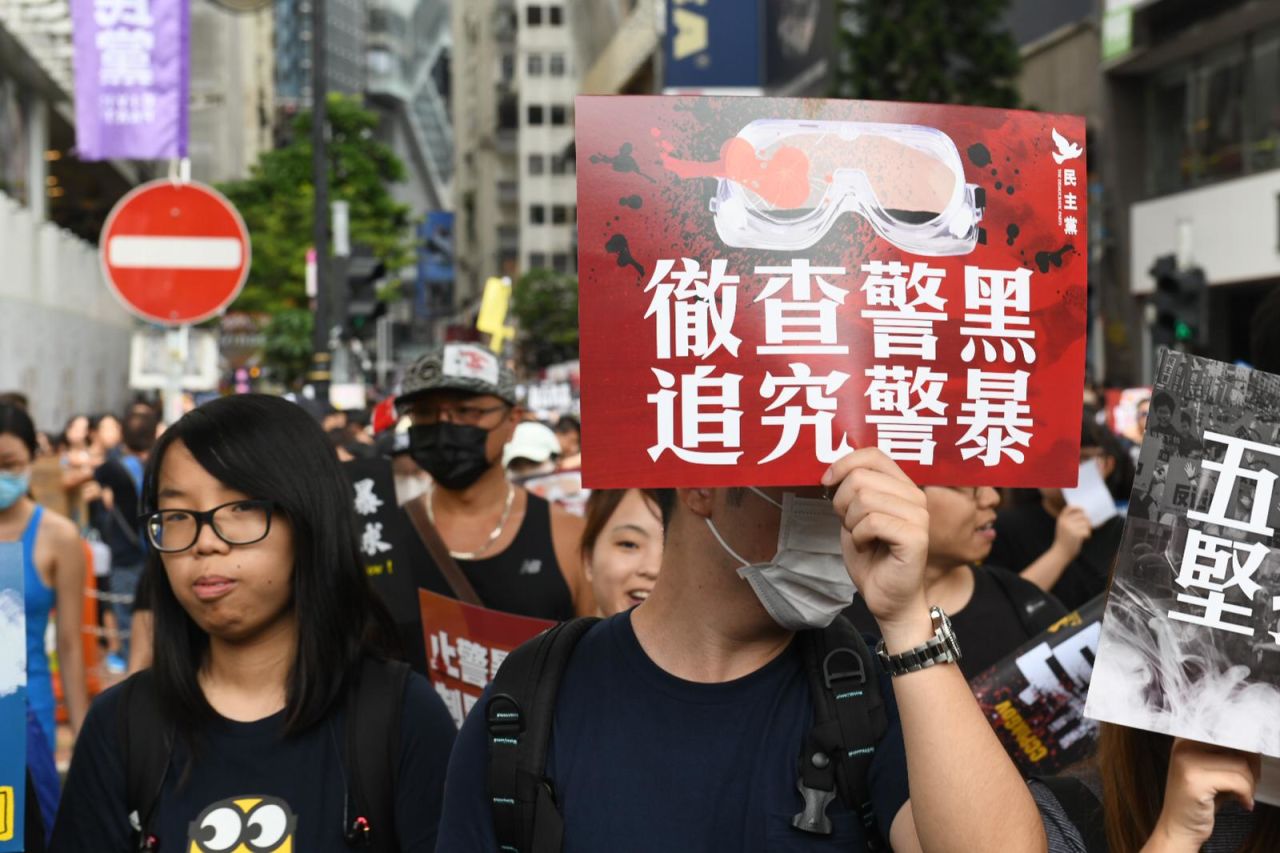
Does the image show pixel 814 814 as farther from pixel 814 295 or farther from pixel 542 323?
pixel 542 323

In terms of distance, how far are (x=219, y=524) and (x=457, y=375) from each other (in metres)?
2.70

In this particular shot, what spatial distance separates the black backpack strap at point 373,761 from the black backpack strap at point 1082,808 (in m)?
A: 1.15

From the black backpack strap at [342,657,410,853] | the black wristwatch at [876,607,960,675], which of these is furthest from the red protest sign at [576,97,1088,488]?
the black backpack strap at [342,657,410,853]

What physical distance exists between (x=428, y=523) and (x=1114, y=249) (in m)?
29.3

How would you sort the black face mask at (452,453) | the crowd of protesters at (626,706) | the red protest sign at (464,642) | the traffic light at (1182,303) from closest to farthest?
the crowd of protesters at (626,706)
the red protest sign at (464,642)
the black face mask at (452,453)
the traffic light at (1182,303)

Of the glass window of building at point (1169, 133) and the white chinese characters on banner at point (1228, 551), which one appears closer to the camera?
the white chinese characters on banner at point (1228, 551)

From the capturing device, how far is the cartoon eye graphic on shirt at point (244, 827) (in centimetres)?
302

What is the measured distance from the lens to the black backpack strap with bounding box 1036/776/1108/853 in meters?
2.63

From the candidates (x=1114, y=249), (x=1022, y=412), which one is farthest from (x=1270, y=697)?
(x=1114, y=249)

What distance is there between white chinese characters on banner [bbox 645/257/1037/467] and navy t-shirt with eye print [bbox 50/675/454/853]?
1076 millimetres

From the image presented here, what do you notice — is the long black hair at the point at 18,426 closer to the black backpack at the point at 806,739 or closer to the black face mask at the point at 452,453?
the black face mask at the point at 452,453

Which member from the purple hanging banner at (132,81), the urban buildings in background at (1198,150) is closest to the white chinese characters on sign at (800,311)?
the purple hanging banner at (132,81)

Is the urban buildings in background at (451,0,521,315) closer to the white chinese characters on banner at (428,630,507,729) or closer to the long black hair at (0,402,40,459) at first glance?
the long black hair at (0,402,40,459)

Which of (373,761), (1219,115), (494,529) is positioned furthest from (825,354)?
(1219,115)
